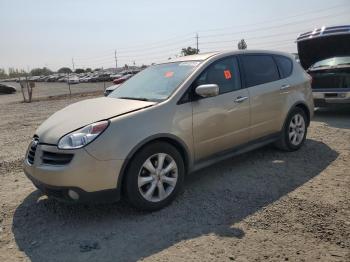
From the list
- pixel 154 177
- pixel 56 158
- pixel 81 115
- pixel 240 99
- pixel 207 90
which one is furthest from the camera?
pixel 240 99

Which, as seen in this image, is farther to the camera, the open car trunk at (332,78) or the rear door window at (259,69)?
the open car trunk at (332,78)

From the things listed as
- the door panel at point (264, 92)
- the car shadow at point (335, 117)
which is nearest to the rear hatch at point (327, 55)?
the car shadow at point (335, 117)

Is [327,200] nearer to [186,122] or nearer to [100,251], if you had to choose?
[186,122]

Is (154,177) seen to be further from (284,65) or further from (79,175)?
(284,65)

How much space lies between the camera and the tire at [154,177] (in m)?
4.04

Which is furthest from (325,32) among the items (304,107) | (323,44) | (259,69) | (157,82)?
(157,82)

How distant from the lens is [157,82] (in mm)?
5039

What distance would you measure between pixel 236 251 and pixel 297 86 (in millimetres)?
3657

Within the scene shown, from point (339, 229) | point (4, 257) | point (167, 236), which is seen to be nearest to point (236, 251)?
point (167, 236)

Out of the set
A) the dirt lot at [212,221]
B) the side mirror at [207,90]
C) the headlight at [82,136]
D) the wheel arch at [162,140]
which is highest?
the side mirror at [207,90]

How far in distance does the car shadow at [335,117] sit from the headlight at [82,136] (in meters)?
5.98

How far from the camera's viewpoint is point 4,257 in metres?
3.51

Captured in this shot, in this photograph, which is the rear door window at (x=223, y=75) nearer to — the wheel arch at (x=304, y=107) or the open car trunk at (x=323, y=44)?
the wheel arch at (x=304, y=107)

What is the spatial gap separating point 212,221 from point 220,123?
4.53 ft
